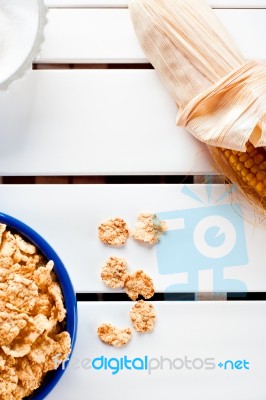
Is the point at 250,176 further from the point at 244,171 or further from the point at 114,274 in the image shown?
the point at 114,274

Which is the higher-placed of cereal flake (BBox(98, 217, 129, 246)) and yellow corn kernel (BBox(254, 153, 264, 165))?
yellow corn kernel (BBox(254, 153, 264, 165))

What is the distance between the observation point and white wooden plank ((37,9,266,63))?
84 centimetres

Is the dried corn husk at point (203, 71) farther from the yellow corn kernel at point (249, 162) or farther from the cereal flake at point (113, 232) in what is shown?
the cereal flake at point (113, 232)

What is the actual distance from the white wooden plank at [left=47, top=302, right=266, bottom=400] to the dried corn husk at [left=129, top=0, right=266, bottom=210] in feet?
0.53

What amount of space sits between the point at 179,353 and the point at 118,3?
18.3 inches

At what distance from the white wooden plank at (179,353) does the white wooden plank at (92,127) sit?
19 cm

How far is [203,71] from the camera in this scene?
2.60ft

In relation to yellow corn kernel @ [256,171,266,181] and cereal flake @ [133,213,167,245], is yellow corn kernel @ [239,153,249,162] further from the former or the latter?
cereal flake @ [133,213,167,245]

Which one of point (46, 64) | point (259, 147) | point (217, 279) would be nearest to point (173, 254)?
point (217, 279)

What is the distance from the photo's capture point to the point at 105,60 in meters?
0.84

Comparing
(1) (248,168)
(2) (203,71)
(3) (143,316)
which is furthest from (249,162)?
(3) (143,316)

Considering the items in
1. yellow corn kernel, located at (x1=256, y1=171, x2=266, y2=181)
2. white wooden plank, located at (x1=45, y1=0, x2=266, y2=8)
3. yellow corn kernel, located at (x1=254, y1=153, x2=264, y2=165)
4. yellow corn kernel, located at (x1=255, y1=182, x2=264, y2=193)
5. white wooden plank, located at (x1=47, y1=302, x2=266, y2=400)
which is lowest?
white wooden plank, located at (x1=47, y1=302, x2=266, y2=400)

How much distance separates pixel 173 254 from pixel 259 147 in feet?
0.58

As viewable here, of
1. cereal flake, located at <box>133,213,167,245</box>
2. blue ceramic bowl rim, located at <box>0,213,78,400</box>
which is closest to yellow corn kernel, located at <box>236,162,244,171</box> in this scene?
cereal flake, located at <box>133,213,167,245</box>
